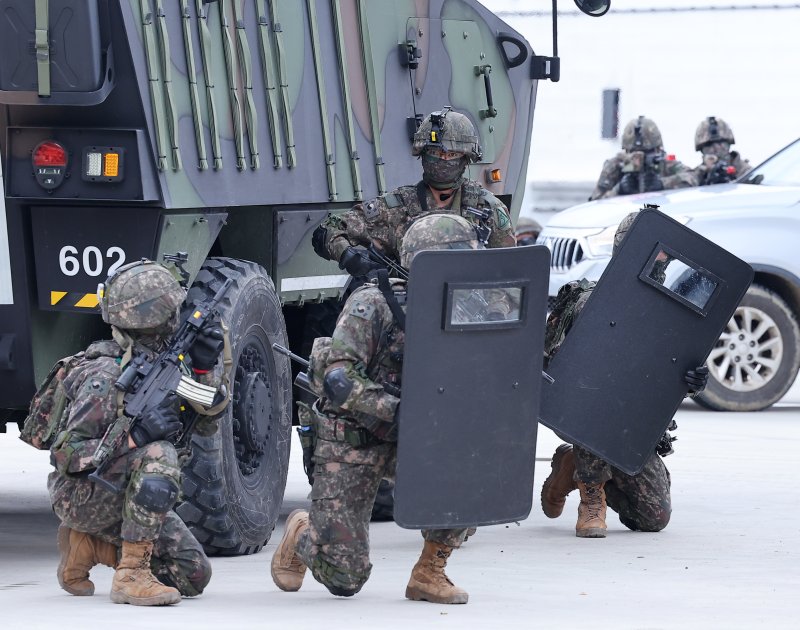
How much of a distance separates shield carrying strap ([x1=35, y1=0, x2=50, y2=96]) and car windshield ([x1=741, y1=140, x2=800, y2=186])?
7747 millimetres

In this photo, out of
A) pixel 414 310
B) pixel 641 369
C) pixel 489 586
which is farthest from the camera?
pixel 641 369

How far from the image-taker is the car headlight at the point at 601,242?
1363 centimetres

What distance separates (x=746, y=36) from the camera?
894 inches

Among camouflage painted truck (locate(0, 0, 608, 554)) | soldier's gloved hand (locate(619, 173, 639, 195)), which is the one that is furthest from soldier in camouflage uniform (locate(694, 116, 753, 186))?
camouflage painted truck (locate(0, 0, 608, 554))

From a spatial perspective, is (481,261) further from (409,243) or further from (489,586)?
(489,586)

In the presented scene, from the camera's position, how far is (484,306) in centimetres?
643

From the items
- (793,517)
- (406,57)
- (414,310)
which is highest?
(406,57)

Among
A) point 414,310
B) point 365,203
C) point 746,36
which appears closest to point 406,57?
point 365,203

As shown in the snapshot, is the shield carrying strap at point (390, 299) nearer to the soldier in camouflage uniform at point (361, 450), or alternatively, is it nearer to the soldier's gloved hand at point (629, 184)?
the soldier in camouflage uniform at point (361, 450)

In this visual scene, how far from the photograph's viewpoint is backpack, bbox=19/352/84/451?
6672mm

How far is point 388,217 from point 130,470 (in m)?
2.14

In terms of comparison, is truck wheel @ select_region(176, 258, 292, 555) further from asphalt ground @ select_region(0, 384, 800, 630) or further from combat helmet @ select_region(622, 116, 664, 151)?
combat helmet @ select_region(622, 116, 664, 151)

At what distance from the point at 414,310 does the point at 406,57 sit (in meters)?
2.97

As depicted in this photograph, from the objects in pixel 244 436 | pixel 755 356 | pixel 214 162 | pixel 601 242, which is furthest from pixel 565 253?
pixel 214 162
